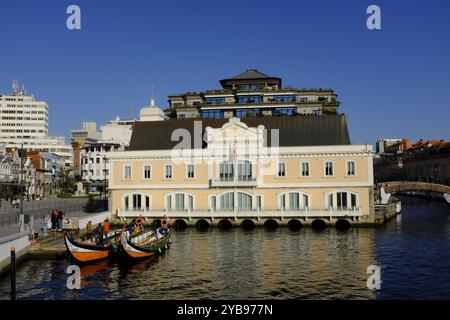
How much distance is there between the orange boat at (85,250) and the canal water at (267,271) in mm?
717

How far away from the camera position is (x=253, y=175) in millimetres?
59500

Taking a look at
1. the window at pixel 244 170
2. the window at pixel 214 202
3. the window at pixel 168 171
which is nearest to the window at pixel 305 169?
the window at pixel 244 170

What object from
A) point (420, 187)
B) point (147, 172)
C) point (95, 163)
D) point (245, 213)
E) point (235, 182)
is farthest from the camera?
point (95, 163)

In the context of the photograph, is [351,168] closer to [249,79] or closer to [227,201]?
[227,201]

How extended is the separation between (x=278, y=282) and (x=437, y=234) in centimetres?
2849

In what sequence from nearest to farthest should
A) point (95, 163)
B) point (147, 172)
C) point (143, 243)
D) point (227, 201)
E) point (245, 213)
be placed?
point (143, 243) < point (245, 213) < point (227, 201) < point (147, 172) < point (95, 163)

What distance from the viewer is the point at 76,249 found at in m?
38.2

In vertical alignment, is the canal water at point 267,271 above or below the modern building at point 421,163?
below

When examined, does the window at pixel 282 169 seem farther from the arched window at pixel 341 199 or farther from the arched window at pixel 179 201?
the arched window at pixel 179 201

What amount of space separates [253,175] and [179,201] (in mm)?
10058

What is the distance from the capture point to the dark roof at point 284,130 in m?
61.1

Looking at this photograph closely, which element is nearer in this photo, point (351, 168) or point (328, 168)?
point (351, 168)

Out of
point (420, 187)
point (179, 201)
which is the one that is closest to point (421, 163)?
point (420, 187)

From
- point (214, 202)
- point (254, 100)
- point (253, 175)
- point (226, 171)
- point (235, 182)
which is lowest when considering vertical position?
point (214, 202)
